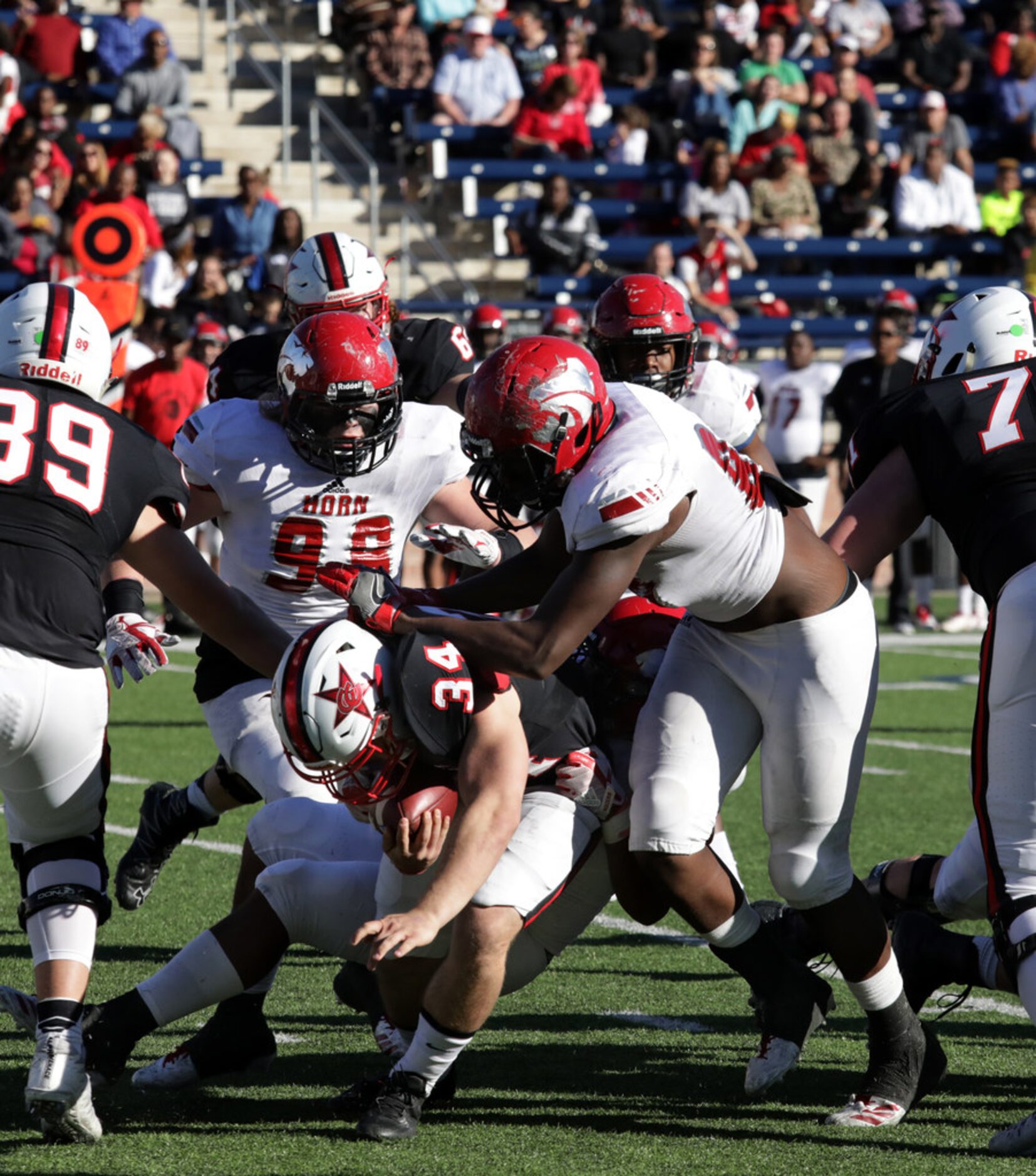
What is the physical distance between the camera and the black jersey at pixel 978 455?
350 centimetres

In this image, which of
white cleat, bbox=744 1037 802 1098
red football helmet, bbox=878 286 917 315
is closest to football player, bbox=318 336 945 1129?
white cleat, bbox=744 1037 802 1098

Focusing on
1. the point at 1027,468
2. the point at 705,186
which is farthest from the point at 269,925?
the point at 705,186

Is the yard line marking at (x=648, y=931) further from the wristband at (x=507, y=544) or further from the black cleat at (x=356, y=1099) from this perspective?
the black cleat at (x=356, y=1099)

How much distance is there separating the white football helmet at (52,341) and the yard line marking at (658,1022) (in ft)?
6.30

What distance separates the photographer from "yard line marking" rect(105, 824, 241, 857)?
6.16 metres

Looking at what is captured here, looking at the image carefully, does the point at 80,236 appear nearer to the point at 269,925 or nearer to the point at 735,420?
the point at 735,420

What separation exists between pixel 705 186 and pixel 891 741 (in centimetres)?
806

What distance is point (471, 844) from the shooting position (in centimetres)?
335

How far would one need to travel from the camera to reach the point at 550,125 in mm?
15836

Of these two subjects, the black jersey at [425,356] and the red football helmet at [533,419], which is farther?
the black jersey at [425,356]

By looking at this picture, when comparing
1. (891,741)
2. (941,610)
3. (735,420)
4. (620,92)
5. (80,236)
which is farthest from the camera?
(620,92)

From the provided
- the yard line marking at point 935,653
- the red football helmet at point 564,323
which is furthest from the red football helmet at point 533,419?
the red football helmet at point 564,323

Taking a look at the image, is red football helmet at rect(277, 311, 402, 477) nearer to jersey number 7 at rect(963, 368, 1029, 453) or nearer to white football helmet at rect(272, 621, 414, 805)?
white football helmet at rect(272, 621, 414, 805)

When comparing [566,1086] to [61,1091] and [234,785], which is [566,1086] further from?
[234,785]
